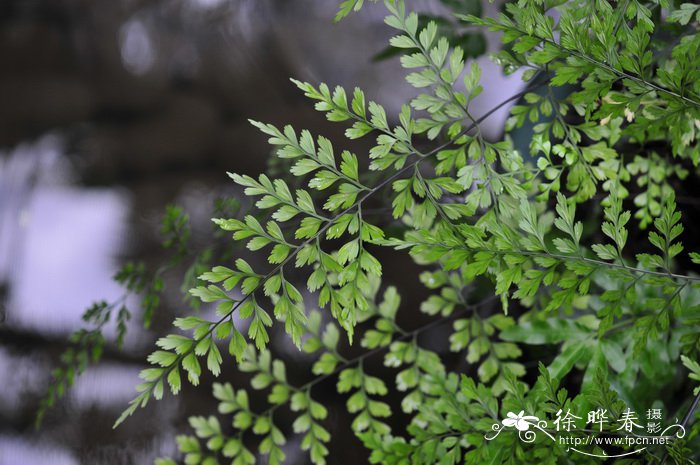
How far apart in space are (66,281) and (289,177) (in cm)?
44

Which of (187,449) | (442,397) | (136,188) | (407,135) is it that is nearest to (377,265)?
(407,135)

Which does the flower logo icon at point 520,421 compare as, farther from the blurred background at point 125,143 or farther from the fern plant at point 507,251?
the blurred background at point 125,143

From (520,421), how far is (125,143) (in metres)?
0.78

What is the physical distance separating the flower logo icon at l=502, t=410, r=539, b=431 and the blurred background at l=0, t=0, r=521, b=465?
36 cm

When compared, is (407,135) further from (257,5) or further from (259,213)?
(257,5)

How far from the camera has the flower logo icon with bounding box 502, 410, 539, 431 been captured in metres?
0.49

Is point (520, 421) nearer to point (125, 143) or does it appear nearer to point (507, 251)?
point (507, 251)

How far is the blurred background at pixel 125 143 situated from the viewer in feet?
2.77

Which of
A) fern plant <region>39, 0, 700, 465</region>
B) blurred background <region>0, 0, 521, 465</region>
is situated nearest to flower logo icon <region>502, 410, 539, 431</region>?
fern plant <region>39, 0, 700, 465</region>

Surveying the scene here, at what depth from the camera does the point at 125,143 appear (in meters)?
1.01

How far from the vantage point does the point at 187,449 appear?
670 mm

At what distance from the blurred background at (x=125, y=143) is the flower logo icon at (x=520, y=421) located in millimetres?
359

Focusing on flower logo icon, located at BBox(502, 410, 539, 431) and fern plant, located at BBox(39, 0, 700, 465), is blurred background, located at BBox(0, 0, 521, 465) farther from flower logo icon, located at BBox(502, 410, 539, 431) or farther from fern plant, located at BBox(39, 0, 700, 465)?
flower logo icon, located at BBox(502, 410, 539, 431)

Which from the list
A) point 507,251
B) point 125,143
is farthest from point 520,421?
point 125,143
